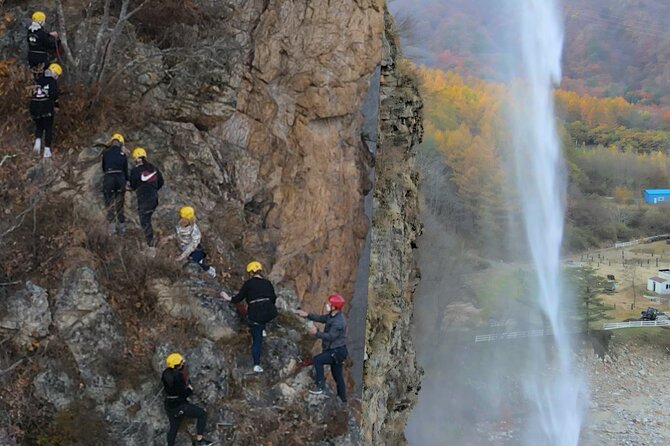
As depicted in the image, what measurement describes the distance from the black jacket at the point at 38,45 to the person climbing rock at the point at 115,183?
1830mm

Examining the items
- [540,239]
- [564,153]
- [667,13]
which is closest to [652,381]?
[540,239]

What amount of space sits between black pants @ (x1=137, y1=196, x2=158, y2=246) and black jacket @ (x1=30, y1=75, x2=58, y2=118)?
1705mm

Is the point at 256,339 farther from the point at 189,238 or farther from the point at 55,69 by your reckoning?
the point at 55,69

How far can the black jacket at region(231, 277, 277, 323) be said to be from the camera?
24.8ft

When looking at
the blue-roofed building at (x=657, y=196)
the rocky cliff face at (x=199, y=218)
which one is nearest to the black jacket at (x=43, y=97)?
the rocky cliff face at (x=199, y=218)

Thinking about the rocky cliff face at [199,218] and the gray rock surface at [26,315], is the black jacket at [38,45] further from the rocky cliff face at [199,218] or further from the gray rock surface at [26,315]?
the gray rock surface at [26,315]

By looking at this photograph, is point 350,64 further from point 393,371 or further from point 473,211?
point 473,211

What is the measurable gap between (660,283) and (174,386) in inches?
1937

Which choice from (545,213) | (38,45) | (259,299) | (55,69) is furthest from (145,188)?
Answer: (545,213)

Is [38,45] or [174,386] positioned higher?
[38,45]

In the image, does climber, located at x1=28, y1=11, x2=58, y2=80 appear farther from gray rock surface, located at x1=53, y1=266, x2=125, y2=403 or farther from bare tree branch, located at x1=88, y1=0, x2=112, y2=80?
gray rock surface, located at x1=53, y1=266, x2=125, y2=403

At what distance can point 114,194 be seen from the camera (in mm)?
8523

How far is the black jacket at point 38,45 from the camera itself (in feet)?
30.3

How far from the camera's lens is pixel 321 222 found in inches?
515
